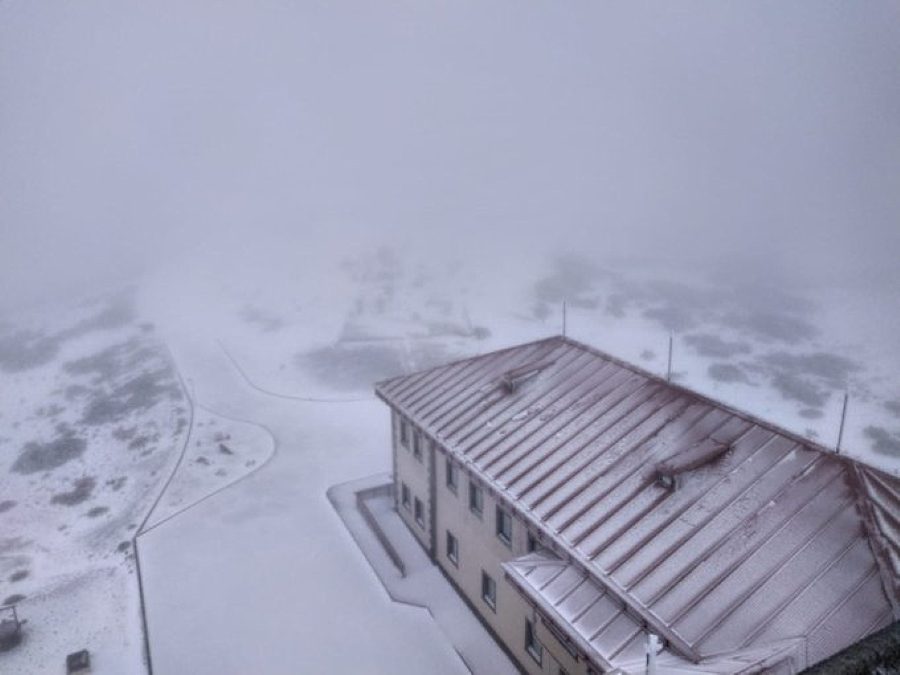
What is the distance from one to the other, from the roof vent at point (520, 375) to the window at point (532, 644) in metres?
7.59

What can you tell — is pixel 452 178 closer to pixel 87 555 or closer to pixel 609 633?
pixel 87 555

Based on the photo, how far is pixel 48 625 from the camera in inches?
907

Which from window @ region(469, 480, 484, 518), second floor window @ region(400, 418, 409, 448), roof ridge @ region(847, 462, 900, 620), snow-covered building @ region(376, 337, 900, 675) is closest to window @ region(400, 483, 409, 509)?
second floor window @ region(400, 418, 409, 448)

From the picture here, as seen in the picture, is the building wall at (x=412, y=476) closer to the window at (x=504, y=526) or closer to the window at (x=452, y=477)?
the window at (x=452, y=477)

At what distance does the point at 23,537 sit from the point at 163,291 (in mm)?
57453

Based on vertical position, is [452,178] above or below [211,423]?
above

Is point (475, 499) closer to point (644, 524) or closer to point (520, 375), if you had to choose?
point (520, 375)

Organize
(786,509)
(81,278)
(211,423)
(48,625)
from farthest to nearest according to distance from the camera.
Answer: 1. (81,278)
2. (211,423)
3. (48,625)
4. (786,509)

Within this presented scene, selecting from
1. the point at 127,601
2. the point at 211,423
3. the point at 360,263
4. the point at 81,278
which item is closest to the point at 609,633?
the point at 127,601

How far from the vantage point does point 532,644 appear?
18297 mm

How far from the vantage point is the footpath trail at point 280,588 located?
20.5 m

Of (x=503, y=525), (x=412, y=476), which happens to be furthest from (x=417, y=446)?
(x=503, y=525)

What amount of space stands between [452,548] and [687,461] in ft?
35.9

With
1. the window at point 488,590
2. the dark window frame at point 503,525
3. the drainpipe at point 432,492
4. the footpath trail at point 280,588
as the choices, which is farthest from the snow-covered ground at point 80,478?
the dark window frame at point 503,525
